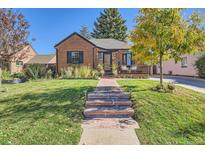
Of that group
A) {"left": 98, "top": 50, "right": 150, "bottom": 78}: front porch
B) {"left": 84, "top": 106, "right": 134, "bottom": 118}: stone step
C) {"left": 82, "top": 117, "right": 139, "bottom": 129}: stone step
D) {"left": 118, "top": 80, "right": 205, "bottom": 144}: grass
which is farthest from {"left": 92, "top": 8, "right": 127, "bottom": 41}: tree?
{"left": 82, "top": 117, "right": 139, "bottom": 129}: stone step

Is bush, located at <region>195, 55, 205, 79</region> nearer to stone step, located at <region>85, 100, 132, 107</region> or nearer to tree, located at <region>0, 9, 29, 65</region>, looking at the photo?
stone step, located at <region>85, 100, 132, 107</region>

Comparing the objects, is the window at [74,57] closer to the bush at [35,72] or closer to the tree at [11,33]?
the bush at [35,72]

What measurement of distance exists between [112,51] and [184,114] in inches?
662

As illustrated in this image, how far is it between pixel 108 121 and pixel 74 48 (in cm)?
1657

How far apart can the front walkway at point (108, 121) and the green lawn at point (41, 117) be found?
0.29 metres

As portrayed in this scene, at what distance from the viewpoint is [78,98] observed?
30.3 ft

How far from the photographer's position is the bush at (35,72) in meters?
18.2

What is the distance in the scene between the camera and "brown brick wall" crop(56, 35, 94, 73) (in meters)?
23.1

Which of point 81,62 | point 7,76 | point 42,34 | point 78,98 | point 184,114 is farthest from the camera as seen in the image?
point 81,62

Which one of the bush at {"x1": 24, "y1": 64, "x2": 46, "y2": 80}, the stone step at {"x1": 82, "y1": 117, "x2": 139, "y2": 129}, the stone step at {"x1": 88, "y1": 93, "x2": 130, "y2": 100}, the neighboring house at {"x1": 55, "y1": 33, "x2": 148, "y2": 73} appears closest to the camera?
the stone step at {"x1": 82, "y1": 117, "x2": 139, "y2": 129}

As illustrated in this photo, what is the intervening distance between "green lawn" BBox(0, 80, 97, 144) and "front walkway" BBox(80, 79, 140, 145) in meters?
0.29

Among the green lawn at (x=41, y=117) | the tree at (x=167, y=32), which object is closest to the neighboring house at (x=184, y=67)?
the tree at (x=167, y=32)
